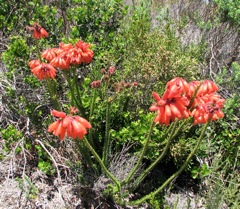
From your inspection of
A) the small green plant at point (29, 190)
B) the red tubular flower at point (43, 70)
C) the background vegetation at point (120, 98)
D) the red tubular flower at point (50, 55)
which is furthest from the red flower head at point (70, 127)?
the small green plant at point (29, 190)

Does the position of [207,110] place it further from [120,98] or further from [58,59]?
[120,98]

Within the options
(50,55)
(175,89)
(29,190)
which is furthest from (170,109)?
(29,190)

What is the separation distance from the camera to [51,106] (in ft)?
10.8

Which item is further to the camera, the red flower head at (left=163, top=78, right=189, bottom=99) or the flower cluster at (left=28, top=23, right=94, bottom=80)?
the flower cluster at (left=28, top=23, right=94, bottom=80)

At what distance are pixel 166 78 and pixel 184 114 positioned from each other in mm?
1773

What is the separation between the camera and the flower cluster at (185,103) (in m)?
1.55

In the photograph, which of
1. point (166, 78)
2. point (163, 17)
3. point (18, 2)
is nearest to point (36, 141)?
point (166, 78)

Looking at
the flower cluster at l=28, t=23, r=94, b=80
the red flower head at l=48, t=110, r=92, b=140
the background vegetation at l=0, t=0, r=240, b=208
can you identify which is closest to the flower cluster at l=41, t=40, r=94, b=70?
the flower cluster at l=28, t=23, r=94, b=80

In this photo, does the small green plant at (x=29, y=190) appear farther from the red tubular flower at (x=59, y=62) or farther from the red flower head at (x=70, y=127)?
the red flower head at (x=70, y=127)

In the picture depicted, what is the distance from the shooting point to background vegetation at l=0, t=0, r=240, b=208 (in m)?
2.76

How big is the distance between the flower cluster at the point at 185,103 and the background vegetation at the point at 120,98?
955mm

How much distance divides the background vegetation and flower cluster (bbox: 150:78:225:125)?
0.95 m

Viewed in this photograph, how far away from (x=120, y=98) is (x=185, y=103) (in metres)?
1.42

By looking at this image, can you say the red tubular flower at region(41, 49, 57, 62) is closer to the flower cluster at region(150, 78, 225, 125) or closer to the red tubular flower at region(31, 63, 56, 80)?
the red tubular flower at region(31, 63, 56, 80)
